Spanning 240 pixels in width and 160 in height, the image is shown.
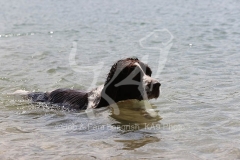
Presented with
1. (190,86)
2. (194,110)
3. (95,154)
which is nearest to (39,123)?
(95,154)

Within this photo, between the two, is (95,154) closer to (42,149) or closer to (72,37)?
(42,149)

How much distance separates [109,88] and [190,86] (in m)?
2.44

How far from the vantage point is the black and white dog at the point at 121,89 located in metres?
7.13

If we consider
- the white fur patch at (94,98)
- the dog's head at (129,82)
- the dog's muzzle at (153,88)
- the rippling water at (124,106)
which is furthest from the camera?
the white fur patch at (94,98)

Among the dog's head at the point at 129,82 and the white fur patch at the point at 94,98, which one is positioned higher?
the dog's head at the point at 129,82

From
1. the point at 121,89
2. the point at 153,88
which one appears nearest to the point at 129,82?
the point at 121,89

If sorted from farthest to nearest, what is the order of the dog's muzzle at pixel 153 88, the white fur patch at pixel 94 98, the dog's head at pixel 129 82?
the white fur patch at pixel 94 98 < the dog's head at pixel 129 82 < the dog's muzzle at pixel 153 88

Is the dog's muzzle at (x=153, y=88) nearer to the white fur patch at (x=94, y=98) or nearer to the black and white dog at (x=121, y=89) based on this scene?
the black and white dog at (x=121, y=89)

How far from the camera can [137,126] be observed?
6.54 meters

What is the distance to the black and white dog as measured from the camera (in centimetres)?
713

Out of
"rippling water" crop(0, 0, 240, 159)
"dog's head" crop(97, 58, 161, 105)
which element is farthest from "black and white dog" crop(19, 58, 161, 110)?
"rippling water" crop(0, 0, 240, 159)

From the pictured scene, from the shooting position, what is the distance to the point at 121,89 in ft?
24.4

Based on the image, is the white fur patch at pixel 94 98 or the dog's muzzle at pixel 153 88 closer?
the dog's muzzle at pixel 153 88

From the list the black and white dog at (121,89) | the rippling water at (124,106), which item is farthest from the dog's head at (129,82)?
the rippling water at (124,106)
